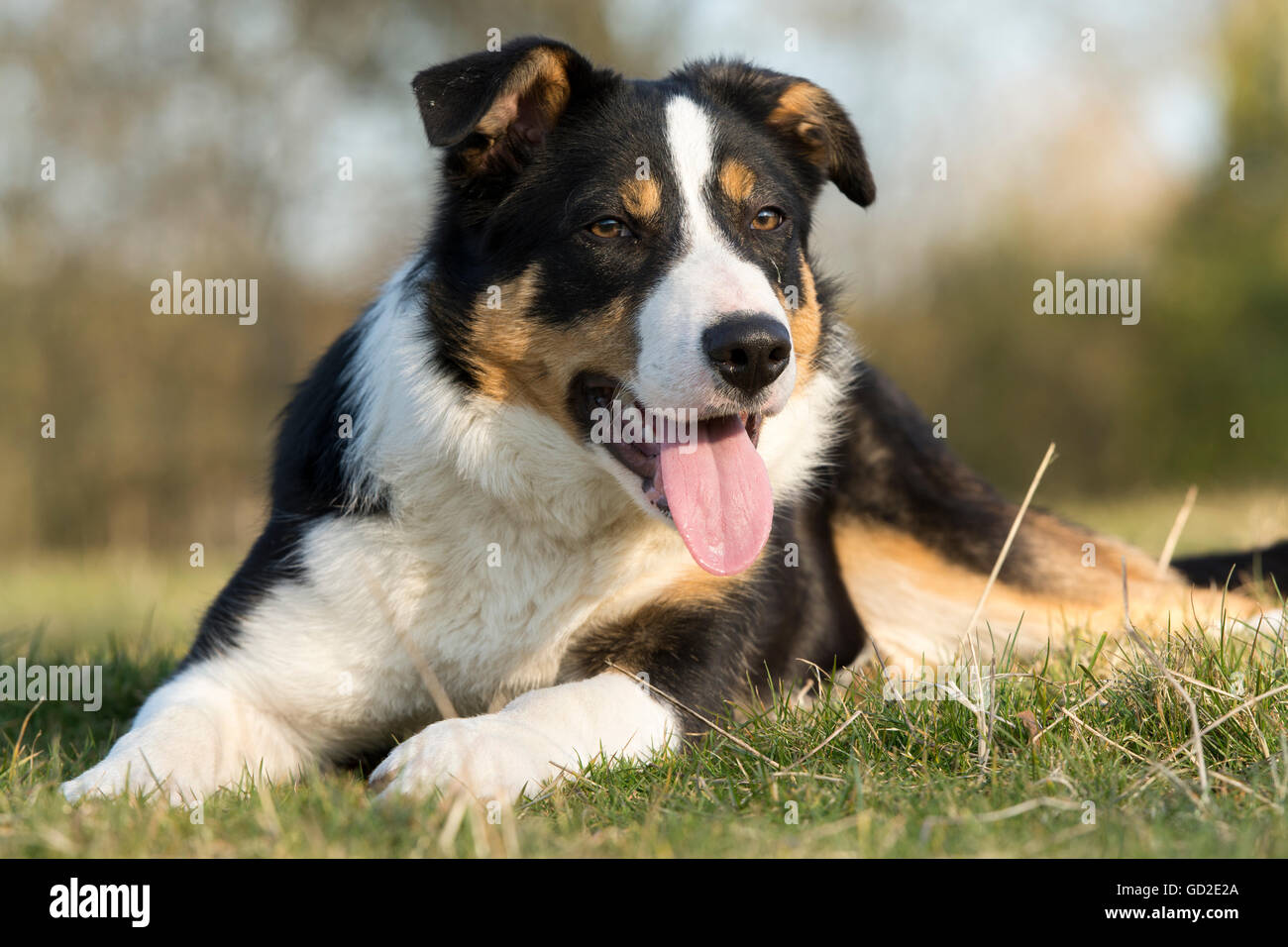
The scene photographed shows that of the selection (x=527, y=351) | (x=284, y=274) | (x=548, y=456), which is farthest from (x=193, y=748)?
(x=284, y=274)

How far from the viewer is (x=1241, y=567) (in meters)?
5.25

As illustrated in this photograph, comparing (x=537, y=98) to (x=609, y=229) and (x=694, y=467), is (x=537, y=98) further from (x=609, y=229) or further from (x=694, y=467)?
(x=694, y=467)

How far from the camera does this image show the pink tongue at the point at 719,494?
134 inches

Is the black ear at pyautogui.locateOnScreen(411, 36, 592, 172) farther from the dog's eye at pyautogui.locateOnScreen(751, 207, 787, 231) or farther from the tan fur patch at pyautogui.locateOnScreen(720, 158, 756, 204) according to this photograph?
the dog's eye at pyautogui.locateOnScreen(751, 207, 787, 231)

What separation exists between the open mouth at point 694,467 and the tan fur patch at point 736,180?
0.65m

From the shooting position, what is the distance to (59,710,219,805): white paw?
2.98 m

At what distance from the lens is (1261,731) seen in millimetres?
2916

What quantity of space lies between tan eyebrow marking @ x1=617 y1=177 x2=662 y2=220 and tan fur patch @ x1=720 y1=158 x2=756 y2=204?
Answer: 208mm

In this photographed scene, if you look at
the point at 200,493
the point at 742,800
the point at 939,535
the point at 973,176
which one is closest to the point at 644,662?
the point at 742,800

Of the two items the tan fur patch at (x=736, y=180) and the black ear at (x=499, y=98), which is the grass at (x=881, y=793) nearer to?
the tan fur patch at (x=736, y=180)

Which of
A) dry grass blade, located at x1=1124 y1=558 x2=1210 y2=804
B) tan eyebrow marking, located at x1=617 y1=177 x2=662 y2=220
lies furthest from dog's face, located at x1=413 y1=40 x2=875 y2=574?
dry grass blade, located at x1=1124 y1=558 x2=1210 y2=804

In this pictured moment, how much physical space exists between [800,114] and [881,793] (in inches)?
92.2
